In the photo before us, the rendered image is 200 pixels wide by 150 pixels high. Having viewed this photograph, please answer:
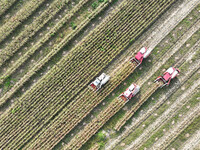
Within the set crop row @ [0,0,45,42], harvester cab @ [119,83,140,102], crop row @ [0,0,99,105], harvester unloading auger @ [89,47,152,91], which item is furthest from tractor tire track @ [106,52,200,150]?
crop row @ [0,0,45,42]

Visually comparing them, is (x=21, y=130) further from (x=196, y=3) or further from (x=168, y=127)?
(x=196, y=3)

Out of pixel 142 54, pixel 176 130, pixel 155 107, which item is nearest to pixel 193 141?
pixel 176 130

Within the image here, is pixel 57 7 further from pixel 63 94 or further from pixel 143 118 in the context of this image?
pixel 143 118

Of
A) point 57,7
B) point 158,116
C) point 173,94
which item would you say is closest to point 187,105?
point 173,94

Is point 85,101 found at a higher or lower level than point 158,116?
higher

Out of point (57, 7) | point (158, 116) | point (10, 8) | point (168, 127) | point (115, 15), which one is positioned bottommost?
point (168, 127)

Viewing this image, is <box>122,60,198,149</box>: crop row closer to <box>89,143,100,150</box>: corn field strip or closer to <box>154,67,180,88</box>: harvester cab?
<box>154,67,180,88</box>: harvester cab

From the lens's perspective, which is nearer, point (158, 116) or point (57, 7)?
point (158, 116)

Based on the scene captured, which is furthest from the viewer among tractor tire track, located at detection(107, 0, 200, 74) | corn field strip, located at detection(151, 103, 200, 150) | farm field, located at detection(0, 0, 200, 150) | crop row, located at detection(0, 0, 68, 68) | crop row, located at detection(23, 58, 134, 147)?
crop row, located at detection(0, 0, 68, 68)
